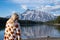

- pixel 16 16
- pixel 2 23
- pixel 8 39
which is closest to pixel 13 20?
pixel 16 16

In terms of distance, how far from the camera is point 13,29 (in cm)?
667

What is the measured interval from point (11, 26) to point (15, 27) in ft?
0.39

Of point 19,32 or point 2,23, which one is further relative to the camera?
point 2,23

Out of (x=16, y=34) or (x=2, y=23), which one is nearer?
(x=16, y=34)

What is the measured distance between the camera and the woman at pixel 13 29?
6520 millimetres

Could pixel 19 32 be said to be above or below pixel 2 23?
above

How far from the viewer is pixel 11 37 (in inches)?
266

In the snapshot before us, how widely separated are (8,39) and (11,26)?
39 cm

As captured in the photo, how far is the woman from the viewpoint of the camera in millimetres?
6520

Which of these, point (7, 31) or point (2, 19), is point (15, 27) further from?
point (2, 19)

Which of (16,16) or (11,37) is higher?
(16,16)

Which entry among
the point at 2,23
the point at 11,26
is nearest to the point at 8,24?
the point at 11,26

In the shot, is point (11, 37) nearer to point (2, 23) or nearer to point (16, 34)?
point (16, 34)

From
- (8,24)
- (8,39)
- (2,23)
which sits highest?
(8,24)
